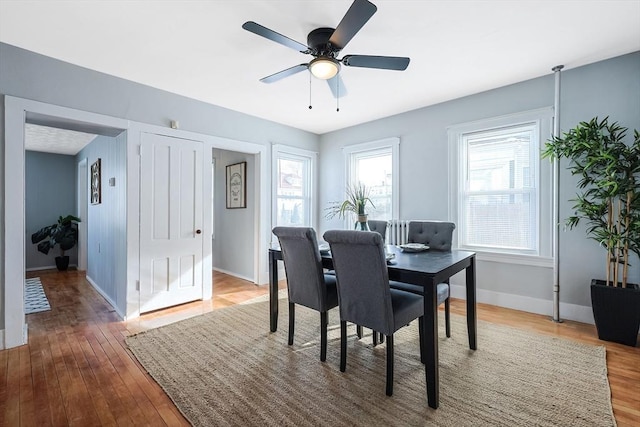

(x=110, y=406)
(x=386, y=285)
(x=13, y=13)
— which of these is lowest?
(x=110, y=406)

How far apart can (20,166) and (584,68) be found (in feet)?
17.2

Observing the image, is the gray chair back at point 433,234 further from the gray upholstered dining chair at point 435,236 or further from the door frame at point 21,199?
the door frame at point 21,199

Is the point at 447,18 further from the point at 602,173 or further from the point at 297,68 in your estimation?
the point at 602,173

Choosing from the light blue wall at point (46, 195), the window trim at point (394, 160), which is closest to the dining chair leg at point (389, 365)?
the window trim at point (394, 160)

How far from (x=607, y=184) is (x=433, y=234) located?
55.7 inches

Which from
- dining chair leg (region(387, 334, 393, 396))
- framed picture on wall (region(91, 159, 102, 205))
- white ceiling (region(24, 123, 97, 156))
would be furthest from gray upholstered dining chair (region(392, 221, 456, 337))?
white ceiling (region(24, 123, 97, 156))

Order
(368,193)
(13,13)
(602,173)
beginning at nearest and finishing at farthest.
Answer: (13,13)
(602,173)
(368,193)

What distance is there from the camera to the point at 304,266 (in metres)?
2.34

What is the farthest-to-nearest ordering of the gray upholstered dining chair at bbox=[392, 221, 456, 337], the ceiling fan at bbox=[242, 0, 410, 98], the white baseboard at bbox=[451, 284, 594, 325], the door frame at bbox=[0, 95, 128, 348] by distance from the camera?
the white baseboard at bbox=[451, 284, 594, 325], the gray upholstered dining chair at bbox=[392, 221, 456, 337], the door frame at bbox=[0, 95, 128, 348], the ceiling fan at bbox=[242, 0, 410, 98]

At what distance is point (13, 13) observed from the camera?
2.12 m

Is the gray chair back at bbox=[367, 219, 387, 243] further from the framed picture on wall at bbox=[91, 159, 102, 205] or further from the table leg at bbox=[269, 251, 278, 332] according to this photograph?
the framed picture on wall at bbox=[91, 159, 102, 205]

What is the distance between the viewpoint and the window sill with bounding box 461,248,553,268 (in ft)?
10.5

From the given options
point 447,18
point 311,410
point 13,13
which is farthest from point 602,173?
point 13,13

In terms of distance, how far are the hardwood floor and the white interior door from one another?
27 centimetres
